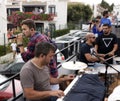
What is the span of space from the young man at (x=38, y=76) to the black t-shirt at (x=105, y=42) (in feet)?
9.40

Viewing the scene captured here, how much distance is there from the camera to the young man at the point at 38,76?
137 inches

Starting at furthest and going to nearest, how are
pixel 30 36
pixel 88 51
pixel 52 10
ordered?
pixel 52 10 → pixel 88 51 → pixel 30 36

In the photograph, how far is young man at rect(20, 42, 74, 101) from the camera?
349 cm

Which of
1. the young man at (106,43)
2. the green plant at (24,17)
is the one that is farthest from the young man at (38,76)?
the green plant at (24,17)

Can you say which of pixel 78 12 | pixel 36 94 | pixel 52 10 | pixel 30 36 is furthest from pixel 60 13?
pixel 36 94

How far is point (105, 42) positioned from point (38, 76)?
306 centimetres

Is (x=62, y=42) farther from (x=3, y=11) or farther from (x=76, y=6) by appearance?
(x=76, y=6)

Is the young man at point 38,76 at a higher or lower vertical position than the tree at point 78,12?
lower

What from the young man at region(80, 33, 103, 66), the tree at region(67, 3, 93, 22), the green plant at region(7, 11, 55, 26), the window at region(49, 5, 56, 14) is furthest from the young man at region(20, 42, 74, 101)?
the tree at region(67, 3, 93, 22)

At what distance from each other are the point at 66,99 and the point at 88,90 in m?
0.37

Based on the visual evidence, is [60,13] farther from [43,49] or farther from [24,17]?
[43,49]

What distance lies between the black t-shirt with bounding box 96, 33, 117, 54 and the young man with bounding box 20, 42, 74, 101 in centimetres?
286

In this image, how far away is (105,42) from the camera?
21.0ft

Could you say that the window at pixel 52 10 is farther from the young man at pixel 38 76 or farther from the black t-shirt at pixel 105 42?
the young man at pixel 38 76
